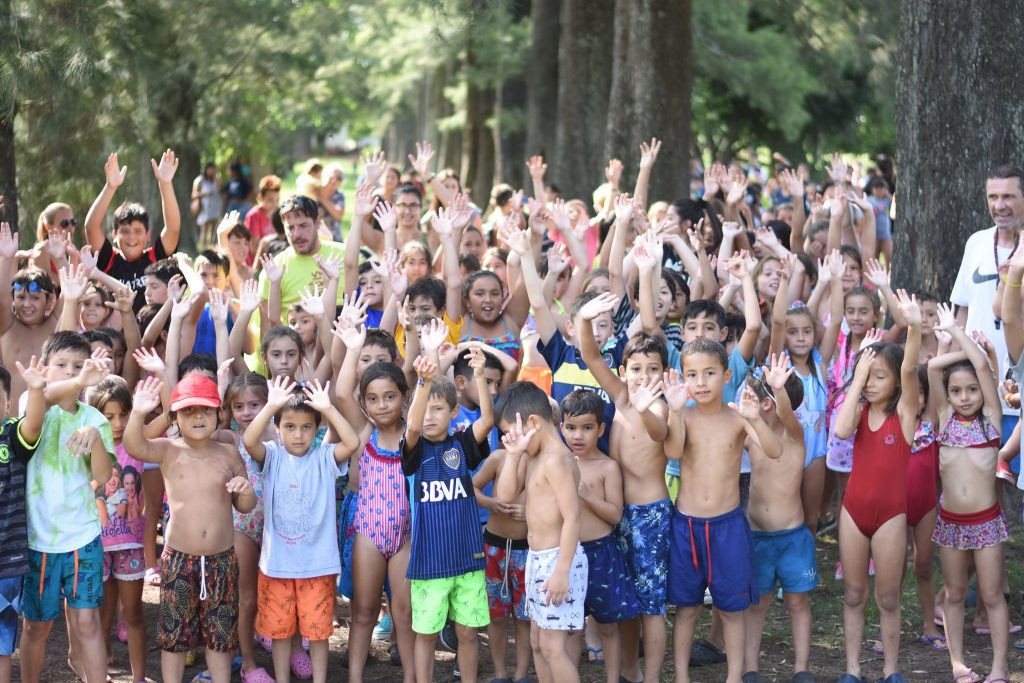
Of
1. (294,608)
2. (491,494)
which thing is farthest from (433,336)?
(294,608)

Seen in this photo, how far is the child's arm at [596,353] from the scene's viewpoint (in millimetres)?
5762

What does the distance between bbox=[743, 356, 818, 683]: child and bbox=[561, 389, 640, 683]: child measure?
2.20 feet

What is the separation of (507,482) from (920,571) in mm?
2357

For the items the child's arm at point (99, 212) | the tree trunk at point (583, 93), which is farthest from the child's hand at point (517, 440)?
the tree trunk at point (583, 93)

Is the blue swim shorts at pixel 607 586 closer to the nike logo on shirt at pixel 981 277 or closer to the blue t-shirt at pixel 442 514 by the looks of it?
the blue t-shirt at pixel 442 514

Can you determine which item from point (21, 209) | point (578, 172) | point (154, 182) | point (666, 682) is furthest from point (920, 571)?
point (154, 182)

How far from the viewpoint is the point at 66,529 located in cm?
552

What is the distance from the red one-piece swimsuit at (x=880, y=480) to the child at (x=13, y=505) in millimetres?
3693

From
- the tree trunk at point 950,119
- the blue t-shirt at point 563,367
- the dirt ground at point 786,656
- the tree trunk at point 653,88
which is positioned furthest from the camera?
the tree trunk at point 653,88

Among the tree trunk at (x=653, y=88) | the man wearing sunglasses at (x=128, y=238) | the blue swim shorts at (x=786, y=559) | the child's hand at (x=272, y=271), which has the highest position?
the tree trunk at (x=653, y=88)

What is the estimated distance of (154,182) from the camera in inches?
626

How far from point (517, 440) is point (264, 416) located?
3.97 feet

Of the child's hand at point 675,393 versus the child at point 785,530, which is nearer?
the child's hand at point 675,393

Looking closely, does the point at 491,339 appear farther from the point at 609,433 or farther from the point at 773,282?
the point at 773,282
